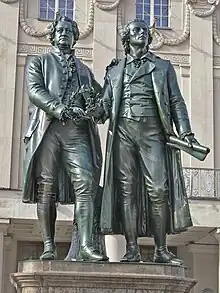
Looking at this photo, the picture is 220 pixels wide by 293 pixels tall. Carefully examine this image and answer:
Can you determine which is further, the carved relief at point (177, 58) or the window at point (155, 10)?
the window at point (155, 10)

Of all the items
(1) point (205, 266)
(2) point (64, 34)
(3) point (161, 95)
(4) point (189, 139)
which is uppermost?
(2) point (64, 34)

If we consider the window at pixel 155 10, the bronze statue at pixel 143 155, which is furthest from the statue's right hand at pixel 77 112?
the window at pixel 155 10

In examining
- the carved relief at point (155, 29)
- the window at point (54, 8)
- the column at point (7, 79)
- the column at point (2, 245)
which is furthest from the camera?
the window at point (54, 8)

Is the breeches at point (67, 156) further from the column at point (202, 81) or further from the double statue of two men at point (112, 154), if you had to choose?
the column at point (202, 81)

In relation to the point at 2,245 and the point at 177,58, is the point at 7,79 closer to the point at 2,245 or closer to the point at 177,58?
the point at 2,245

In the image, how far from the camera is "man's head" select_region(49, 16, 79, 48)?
328 inches

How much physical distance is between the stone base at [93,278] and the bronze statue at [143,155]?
552 millimetres

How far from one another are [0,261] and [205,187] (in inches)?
258

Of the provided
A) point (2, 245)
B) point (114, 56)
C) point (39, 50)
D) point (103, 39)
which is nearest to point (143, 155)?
point (2, 245)

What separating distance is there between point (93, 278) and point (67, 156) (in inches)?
56.9

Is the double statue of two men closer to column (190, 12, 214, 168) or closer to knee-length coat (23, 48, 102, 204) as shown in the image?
knee-length coat (23, 48, 102, 204)

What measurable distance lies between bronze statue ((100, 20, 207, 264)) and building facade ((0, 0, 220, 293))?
16.0 meters

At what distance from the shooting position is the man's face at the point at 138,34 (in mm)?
8289

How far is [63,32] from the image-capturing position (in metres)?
8.32
